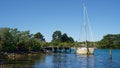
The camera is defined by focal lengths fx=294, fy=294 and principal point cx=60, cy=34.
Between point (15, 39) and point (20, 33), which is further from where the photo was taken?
point (20, 33)

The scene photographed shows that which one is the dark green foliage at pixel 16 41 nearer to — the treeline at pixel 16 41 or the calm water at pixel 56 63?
the treeline at pixel 16 41

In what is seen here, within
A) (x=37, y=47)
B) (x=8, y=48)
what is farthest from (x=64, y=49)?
(x=8, y=48)

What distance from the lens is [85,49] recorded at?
14950 cm

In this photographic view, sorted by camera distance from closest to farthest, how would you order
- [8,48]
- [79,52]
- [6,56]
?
[6,56], [8,48], [79,52]

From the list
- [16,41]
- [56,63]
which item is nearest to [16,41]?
[16,41]

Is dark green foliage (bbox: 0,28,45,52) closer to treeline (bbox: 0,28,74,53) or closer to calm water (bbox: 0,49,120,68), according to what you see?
treeline (bbox: 0,28,74,53)

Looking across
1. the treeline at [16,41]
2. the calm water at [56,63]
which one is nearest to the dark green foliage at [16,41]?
the treeline at [16,41]

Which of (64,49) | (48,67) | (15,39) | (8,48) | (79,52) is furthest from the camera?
(64,49)

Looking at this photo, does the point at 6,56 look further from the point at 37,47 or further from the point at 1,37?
the point at 37,47

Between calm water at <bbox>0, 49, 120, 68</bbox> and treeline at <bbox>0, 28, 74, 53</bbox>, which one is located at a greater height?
treeline at <bbox>0, 28, 74, 53</bbox>

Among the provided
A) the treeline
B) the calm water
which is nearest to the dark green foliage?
the treeline

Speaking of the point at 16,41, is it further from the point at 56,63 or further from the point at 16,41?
the point at 56,63

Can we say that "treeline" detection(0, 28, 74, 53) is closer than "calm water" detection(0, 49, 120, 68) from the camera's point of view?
No

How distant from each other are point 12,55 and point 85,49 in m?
44.5
